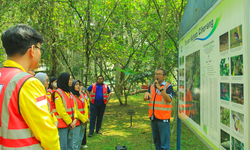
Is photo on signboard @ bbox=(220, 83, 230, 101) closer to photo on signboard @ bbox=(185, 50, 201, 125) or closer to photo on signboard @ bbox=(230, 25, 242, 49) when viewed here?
photo on signboard @ bbox=(230, 25, 242, 49)

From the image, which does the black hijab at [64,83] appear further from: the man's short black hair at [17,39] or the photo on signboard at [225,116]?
the photo on signboard at [225,116]

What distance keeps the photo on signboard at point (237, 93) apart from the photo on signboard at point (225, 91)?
2.0 inches

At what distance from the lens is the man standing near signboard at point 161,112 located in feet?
11.4

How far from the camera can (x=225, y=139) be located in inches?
56.6

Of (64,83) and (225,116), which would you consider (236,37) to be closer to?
(225,116)

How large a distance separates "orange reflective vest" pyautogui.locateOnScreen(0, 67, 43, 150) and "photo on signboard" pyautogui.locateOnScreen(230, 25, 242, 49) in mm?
1553

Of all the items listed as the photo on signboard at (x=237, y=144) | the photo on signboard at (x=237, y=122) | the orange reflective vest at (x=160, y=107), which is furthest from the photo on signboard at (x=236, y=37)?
the orange reflective vest at (x=160, y=107)

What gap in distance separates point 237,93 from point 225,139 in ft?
1.45

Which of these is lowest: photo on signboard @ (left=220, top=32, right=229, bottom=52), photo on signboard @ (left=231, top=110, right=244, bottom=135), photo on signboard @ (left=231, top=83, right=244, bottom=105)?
photo on signboard @ (left=231, top=110, right=244, bottom=135)

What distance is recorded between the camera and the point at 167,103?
353 cm

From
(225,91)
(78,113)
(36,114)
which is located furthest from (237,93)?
(78,113)

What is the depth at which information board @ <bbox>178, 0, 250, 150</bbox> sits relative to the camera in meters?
1.18

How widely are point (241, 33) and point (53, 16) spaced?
6.96m

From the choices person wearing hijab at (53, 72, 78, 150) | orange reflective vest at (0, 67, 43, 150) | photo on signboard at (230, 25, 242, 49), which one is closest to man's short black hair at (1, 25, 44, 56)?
orange reflective vest at (0, 67, 43, 150)
